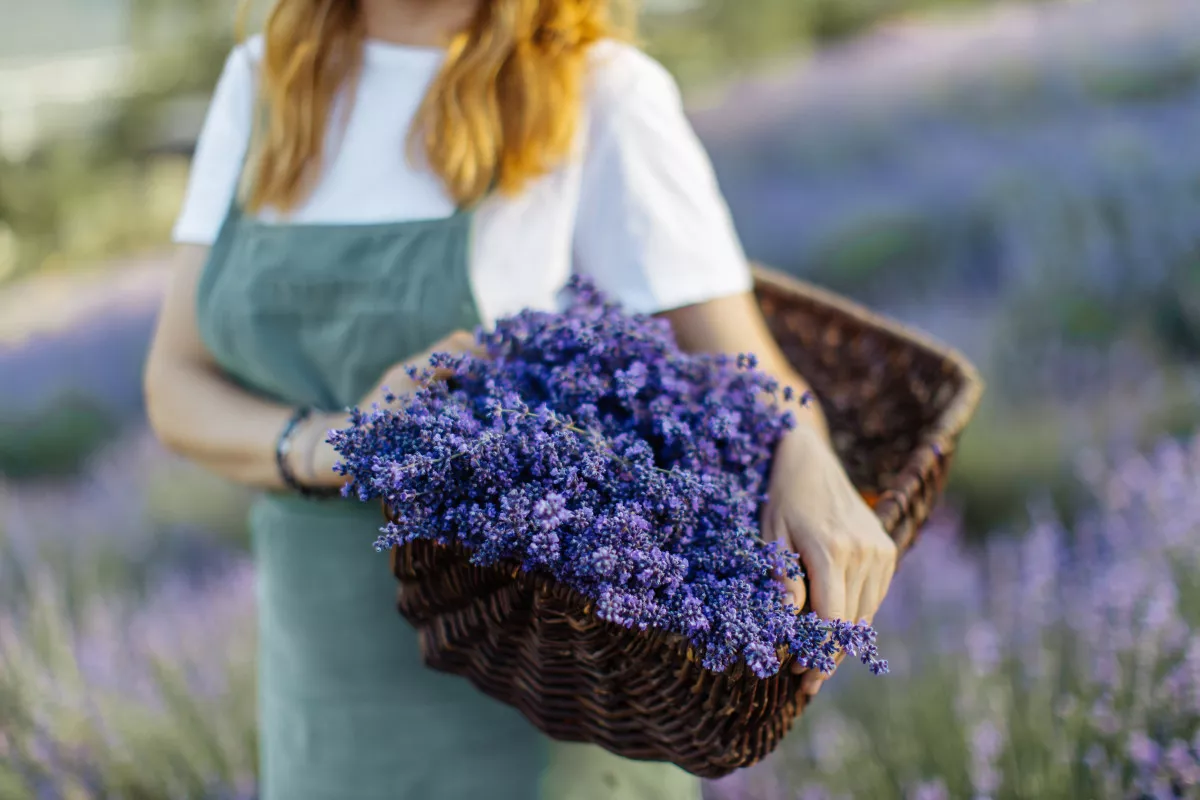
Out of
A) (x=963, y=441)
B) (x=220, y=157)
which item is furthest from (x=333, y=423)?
(x=963, y=441)

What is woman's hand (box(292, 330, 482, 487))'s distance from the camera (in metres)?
1.06

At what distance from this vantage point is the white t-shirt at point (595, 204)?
4.23 feet

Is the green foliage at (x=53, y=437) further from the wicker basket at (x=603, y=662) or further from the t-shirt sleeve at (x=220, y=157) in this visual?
the wicker basket at (x=603, y=662)

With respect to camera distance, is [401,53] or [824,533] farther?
[401,53]

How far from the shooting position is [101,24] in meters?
5.61

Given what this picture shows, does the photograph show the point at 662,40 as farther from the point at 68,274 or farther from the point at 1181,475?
the point at 1181,475

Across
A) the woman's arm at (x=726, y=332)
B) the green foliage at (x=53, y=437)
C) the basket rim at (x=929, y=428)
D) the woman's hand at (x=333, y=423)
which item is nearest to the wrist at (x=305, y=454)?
the woman's hand at (x=333, y=423)

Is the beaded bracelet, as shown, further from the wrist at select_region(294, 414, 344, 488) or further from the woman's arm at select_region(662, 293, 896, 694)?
the woman's arm at select_region(662, 293, 896, 694)

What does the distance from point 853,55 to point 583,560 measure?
12.1ft

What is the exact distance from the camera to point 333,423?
1190 mm

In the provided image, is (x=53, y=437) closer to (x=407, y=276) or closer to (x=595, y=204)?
(x=407, y=276)

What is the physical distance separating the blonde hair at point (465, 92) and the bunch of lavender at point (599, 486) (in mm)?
364

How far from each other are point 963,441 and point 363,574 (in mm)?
1775

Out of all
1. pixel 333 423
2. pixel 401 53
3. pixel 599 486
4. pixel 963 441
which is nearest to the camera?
pixel 599 486
